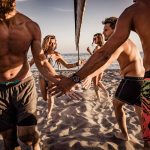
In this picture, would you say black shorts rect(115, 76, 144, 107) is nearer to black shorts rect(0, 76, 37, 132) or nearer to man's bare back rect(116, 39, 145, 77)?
man's bare back rect(116, 39, 145, 77)

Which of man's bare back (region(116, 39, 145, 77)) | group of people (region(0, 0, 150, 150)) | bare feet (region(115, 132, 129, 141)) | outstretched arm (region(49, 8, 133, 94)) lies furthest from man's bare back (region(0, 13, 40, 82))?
bare feet (region(115, 132, 129, 141))

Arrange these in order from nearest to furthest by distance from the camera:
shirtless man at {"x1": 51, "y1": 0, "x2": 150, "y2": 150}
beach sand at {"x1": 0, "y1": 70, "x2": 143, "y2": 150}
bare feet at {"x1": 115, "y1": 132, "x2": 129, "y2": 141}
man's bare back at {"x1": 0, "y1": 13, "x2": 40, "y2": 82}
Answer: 1. shirtless man at {"x1": 51, "y1": 0, "x2": 150, "y2": 150}
2. man's bare back at {"x1": 0, "y1": 13, "x2": 40, "y2": 82}
3. beach sand at {"x1": 0, "y1": 70, "x2": 143, "y2": 150}
4. bare feet at {"x1": 115, "y1": 132, "x2": 129, "y2": 141}

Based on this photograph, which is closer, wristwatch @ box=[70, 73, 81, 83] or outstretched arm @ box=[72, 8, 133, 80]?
outstretched arm @ box=[72, 8, 133, 80]

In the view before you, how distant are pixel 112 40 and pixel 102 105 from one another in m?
5.06

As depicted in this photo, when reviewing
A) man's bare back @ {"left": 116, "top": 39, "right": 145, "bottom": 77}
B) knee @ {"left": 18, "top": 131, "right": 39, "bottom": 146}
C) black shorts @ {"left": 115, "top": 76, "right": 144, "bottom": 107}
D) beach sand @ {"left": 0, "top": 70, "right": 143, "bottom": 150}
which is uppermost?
man's bare back @ {"left": 116, "top": 39, "right": 145, "bottom": 77}

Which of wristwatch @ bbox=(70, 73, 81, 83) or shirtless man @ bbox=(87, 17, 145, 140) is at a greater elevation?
wristwatch @ bbox=(70, 73, 81, 83)

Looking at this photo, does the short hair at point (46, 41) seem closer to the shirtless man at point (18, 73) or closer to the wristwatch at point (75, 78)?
the shirtless man at point (18, 73)

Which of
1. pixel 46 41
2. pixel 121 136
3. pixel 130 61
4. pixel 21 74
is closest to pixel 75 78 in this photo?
pixel 21 74

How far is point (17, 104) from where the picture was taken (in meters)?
3.28

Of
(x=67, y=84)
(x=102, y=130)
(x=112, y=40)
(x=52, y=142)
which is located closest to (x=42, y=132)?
(x=52, y=142)

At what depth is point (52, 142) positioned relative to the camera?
4699 millimetres

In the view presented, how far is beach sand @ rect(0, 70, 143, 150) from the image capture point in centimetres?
447

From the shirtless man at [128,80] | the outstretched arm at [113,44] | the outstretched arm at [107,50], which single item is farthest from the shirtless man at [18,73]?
the shirtless man at [128,80]

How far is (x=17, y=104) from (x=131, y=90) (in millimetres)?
1812
